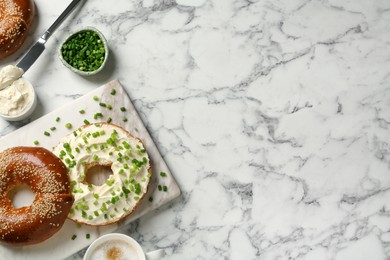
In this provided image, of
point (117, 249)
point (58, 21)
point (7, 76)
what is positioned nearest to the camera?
point (117, 249)

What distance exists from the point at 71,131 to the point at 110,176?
0.93 ft

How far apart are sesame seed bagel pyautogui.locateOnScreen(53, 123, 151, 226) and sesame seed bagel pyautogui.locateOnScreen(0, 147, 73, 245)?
46mm

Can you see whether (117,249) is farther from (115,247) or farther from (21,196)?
(21,196)

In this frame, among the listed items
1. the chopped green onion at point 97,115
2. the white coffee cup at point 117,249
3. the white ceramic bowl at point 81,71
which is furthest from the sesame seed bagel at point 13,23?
the white coffee cup at point 117,249

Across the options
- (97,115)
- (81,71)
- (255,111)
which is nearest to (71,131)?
(97,115)

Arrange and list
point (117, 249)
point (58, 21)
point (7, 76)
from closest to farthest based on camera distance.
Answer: point (117, 249), point (7, 76), point (58, 21)

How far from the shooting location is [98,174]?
8.38 feet

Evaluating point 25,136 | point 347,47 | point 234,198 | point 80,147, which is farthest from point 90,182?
point 347,47

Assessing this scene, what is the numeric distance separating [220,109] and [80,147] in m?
0.60

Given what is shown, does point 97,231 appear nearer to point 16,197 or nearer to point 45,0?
point 16,197

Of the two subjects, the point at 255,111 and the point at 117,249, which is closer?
the point at 117,249

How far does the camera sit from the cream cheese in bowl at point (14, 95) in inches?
100

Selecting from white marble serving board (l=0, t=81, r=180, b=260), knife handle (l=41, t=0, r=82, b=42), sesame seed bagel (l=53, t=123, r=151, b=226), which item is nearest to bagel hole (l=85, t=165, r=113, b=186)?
sesame seed bagel (l=53, t=123, r=151, b=226)

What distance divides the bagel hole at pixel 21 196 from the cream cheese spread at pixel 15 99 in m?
0.30
